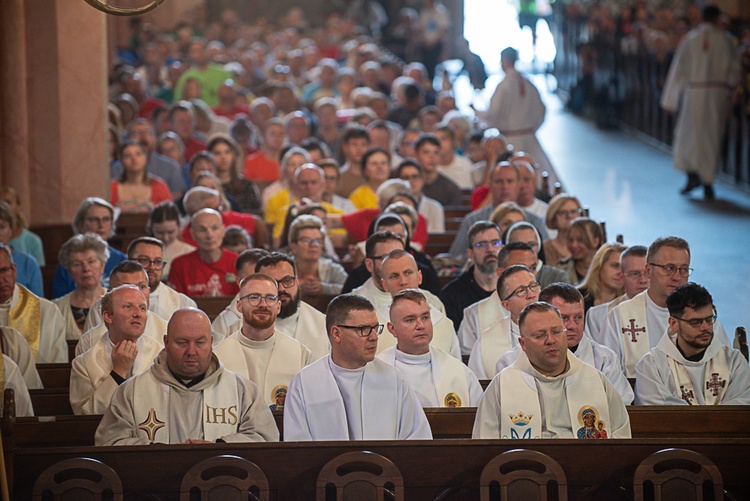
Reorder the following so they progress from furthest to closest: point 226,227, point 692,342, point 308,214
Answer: point 226,227, point 308,214, point 692,342

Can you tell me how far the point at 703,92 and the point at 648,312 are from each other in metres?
9.21

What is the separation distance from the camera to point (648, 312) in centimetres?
742

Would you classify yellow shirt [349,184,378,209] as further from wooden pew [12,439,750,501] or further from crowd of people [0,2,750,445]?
wooden pew [12,439,750,501]

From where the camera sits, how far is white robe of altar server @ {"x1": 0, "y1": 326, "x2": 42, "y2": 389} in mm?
6883

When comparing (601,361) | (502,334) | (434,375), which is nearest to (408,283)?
(502,334)

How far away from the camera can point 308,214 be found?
29.5 ft

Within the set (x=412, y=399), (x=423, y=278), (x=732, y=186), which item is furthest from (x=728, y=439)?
(x=732, y=186)

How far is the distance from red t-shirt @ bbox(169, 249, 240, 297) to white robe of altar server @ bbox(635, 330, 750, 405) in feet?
10.7

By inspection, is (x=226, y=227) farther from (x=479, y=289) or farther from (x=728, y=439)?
(x=728, y=439)

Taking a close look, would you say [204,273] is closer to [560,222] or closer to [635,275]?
[560,222]

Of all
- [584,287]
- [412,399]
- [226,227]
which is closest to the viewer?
[412,399]

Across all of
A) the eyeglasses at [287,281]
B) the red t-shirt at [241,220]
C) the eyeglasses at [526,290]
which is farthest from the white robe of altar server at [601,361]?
the red t-shirt at [241,220]

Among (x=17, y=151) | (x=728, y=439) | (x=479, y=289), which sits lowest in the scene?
(x=728, y=439)

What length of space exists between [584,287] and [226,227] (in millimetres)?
3059
